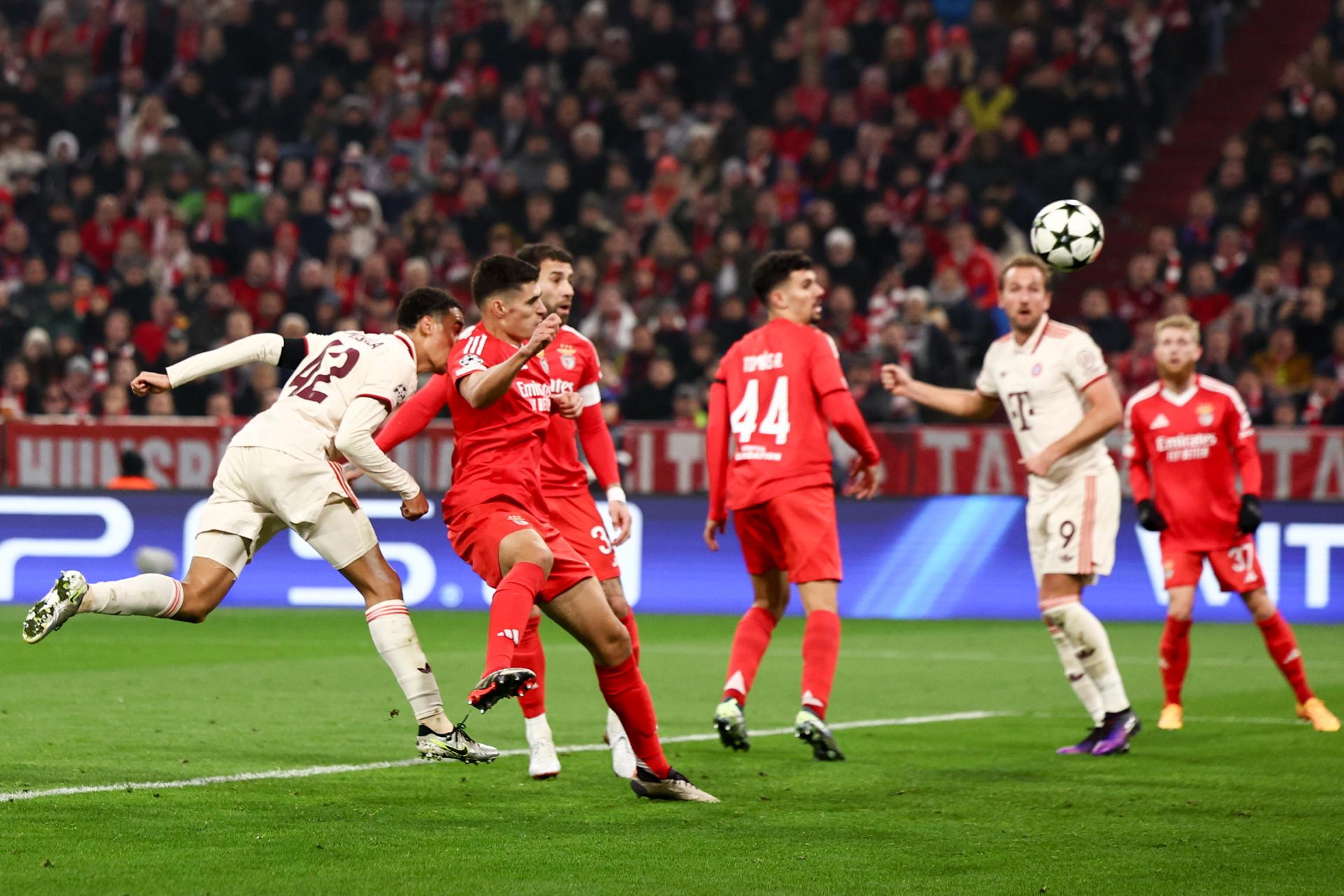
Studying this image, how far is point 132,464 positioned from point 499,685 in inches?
435

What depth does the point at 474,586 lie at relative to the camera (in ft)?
49.4

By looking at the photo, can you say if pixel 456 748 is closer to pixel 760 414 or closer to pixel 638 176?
pixel 760 414

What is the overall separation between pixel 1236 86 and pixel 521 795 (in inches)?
682

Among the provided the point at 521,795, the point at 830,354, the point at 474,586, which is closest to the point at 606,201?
the point at 474,586

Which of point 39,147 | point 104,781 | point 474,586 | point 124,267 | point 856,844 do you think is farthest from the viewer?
point 39,147

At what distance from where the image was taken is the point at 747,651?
827 centimetres

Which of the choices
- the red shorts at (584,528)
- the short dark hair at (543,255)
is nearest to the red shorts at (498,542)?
the red shorts at (584,528)

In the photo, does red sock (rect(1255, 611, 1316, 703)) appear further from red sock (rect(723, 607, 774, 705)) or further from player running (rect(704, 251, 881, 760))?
red sock (rect(723, 607, 774, 705))

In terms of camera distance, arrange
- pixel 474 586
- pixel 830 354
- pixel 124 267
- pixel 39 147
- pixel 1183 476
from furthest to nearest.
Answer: pixel 39 147 < pixel 124 267 < pixel 474 586 < pixel 1183 476 < pixel 830 354

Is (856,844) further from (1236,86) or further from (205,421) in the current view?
(1236,86)

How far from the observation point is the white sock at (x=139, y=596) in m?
6.73

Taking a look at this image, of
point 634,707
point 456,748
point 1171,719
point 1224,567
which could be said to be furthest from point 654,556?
point 456,748

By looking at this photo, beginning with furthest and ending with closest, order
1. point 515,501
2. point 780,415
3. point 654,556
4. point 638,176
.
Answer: point 638,176, point 654,556, point 780,415, point 515,501

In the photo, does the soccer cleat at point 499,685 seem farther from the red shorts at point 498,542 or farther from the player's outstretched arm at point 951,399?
the player's outstretched arm at point 951,399
